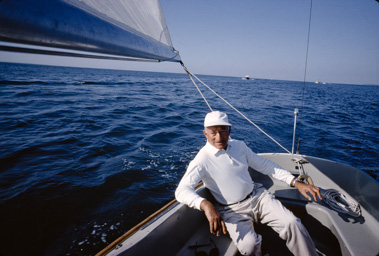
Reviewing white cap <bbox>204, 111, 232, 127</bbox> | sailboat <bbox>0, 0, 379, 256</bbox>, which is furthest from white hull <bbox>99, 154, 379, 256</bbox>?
white cap <bbox>204, 111, 232, 127</bbox>

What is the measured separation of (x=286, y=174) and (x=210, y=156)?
1140mm

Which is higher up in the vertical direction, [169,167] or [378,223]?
[378,223]

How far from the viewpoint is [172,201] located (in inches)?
85.7

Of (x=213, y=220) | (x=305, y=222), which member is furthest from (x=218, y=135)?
(x=305, y=222)

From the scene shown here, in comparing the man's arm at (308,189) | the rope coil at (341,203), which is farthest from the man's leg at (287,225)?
the rope coil at (341,203)

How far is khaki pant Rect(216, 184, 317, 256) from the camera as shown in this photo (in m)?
1.76

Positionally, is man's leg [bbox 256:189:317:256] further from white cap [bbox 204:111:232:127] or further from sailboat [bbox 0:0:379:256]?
white cap [bbox 204:111:232:127]

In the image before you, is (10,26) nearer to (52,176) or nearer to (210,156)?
(210,156)

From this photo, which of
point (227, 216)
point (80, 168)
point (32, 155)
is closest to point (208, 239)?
point (227, 216)

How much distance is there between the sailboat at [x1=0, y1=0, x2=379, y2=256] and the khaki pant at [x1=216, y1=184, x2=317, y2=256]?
0.29 metres

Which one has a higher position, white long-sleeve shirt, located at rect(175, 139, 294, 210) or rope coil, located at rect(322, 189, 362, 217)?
white long-sleeve shirt, located at rect(175, 139, 294, 210)

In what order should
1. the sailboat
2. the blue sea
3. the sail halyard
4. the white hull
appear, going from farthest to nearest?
the blue sea < the white hull < the sailboat < the sail halyard

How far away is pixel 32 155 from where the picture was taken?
5.72m

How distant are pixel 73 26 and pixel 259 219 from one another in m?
2.51
